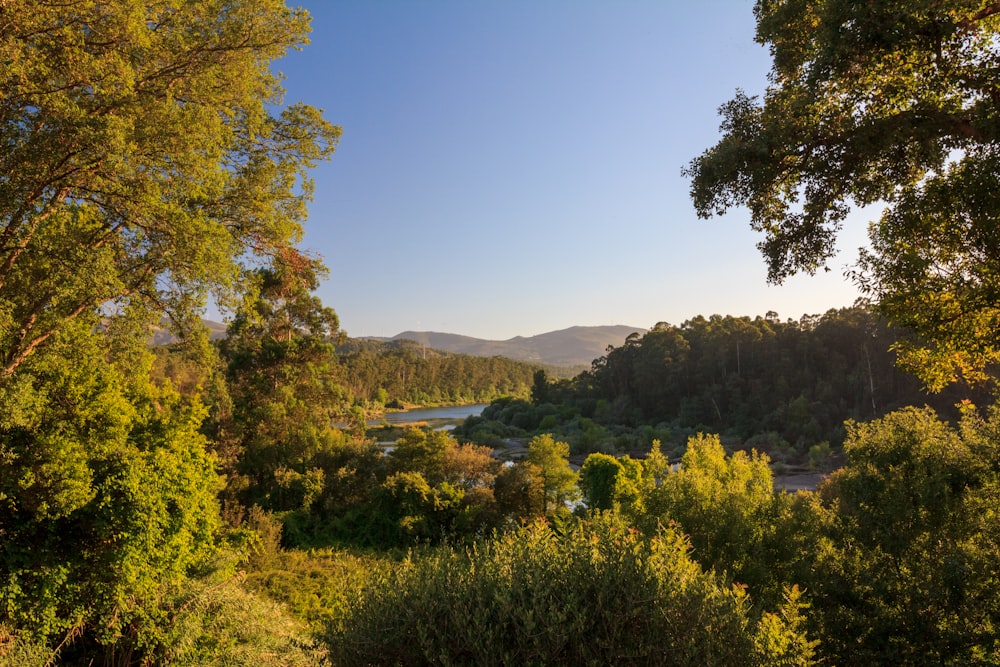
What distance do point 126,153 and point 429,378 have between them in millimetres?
123895

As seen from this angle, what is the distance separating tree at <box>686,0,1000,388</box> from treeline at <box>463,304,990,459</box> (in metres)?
49.6

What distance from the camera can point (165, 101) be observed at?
6898 millimetres

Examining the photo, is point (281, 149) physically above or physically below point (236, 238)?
above

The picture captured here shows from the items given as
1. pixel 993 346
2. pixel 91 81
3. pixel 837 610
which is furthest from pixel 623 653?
pixel 91 81

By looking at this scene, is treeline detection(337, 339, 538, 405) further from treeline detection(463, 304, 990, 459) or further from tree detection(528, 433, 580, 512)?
tree detection(528, 433, 580, 512)

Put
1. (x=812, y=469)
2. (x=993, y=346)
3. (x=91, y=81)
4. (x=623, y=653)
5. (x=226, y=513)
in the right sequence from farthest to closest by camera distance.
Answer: (x=812, y=469)
(x=226, y=513)
(x=91, y=81)
(x=993, y=346)
(x=623, y=653)

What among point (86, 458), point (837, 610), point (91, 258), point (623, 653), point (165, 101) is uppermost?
point (165, 101)

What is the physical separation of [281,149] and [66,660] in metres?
9.72

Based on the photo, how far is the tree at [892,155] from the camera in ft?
15.6

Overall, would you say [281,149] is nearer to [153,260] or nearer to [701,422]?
[153,260]

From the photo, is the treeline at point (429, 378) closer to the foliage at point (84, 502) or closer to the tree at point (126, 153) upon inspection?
the foliage at point (84, 502)

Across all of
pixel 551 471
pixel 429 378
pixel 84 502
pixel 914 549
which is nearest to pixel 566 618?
pixel 914 549

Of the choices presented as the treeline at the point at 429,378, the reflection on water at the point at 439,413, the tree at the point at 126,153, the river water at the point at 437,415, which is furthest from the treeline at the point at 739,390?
the tree at the point at 126,153

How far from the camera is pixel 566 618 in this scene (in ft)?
13.5
